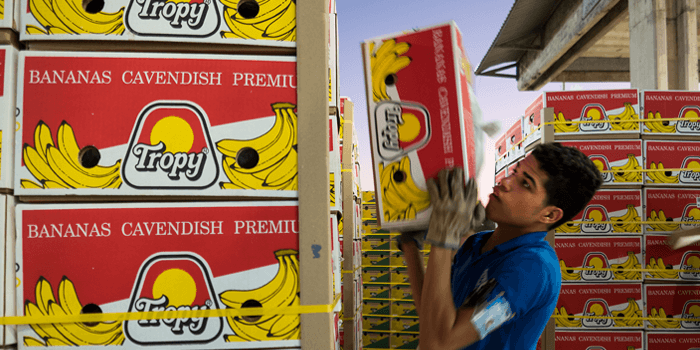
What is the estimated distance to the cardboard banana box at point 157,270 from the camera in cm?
122

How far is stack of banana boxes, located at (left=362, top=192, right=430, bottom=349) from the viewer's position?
7715mm

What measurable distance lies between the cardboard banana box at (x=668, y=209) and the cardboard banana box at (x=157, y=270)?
15.7 ft

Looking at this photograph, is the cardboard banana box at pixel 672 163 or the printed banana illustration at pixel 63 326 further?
the cardboard banana box at pixel 672 163

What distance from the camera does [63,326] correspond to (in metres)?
1.22

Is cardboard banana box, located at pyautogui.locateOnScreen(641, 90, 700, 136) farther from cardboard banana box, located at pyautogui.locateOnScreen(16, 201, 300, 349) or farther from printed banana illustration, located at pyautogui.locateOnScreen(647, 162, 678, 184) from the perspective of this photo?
cardboard banana box, located at pyautogui.locateOnScreen(16, 201, 300, 349)

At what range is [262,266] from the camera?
1.26m

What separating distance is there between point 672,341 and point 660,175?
1739 millimetres

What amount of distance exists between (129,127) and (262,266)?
56 cm

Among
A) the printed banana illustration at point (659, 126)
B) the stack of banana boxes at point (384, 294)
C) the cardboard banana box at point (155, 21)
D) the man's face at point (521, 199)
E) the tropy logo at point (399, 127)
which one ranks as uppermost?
the printed banana illustration at point (659, 126)

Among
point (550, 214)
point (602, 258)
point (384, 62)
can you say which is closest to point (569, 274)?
point (602, 258)

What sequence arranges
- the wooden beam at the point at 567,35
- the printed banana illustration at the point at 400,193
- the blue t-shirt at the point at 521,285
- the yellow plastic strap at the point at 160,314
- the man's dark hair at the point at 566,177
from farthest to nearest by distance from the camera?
the wooden beam at the point at 567,35 < the man's dark hair at the point at 566,177 < the blue t-shirt at the point at 521,285 < the printed banana illustration at the point at 400,193 < the yellow plastic strap at the point at 160,314

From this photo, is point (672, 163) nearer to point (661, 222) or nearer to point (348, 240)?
point (661, 222)

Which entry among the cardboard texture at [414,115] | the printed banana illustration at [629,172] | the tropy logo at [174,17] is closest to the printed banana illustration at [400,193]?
the cardboard texture at [414,115]

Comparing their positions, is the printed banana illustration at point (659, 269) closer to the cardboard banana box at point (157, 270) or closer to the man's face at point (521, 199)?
the man's face at point (521, 199)
